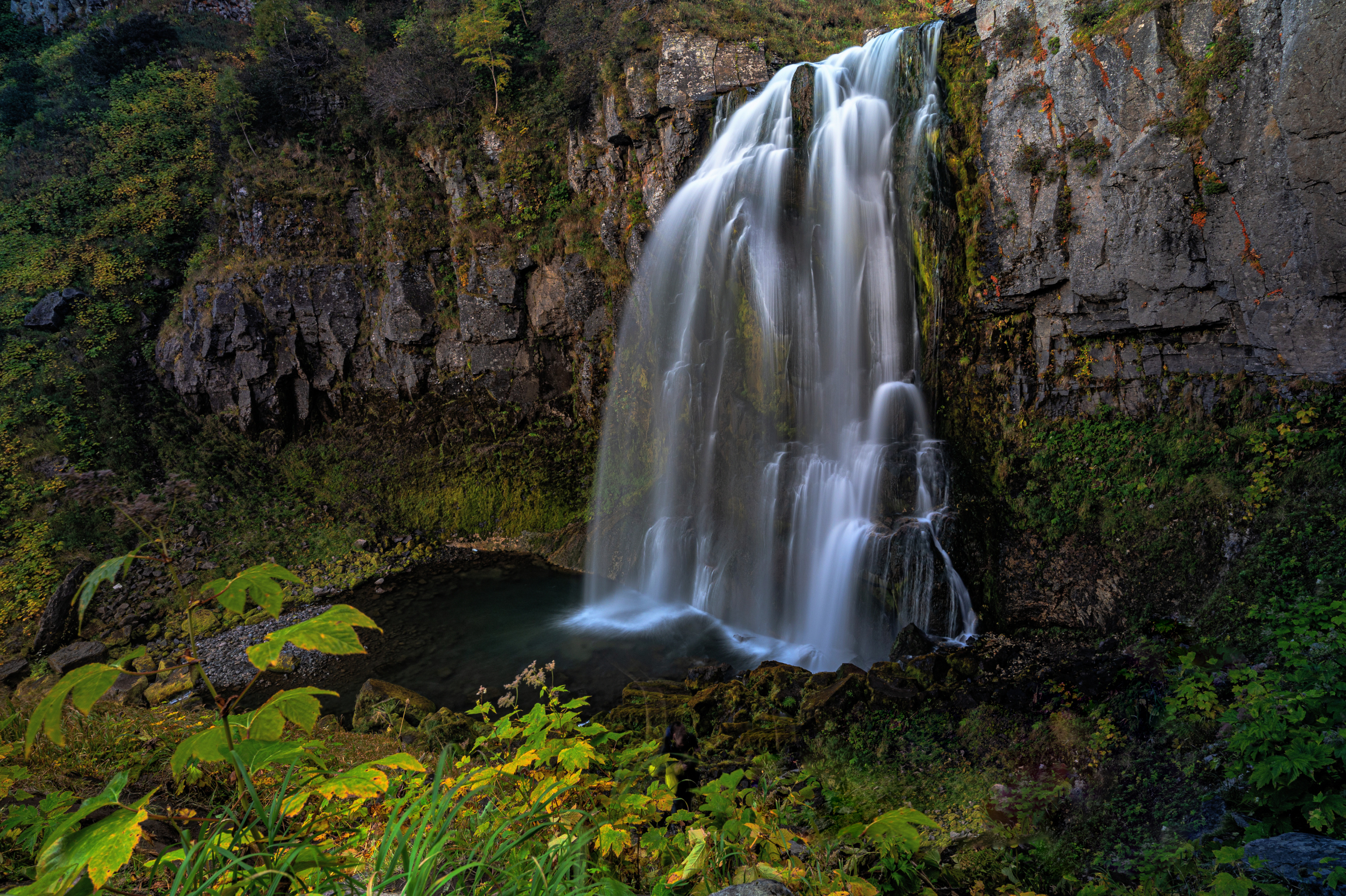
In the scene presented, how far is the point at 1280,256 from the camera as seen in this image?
6555mm

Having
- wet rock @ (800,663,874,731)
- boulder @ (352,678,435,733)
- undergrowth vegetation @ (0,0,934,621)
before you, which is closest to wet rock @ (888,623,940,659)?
wet rock @ (800,663,874,731)

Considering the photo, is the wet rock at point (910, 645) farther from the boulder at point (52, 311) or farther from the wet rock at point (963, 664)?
the boulder at point (52, 311)

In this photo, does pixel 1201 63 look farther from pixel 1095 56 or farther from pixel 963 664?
pixel 963 664

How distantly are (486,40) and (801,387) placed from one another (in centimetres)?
1074

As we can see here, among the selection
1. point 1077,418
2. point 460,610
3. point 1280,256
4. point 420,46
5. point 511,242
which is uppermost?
point 420,46

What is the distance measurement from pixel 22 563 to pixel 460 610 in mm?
7473

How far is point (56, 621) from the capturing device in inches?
374

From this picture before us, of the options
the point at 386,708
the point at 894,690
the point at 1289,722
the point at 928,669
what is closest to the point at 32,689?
the point at 386,708

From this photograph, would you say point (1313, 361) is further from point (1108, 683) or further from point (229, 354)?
point (229, 354)

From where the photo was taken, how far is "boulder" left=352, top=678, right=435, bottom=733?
6074 mm

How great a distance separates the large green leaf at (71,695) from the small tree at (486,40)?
15.0 metres

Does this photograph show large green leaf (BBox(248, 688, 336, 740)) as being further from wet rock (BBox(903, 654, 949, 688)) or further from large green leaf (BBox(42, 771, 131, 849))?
wet rock (BBox(903, 654, 949, 688))

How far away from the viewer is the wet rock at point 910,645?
6.93 meters

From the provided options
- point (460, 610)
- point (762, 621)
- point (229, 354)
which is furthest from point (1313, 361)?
point (229, 354)
